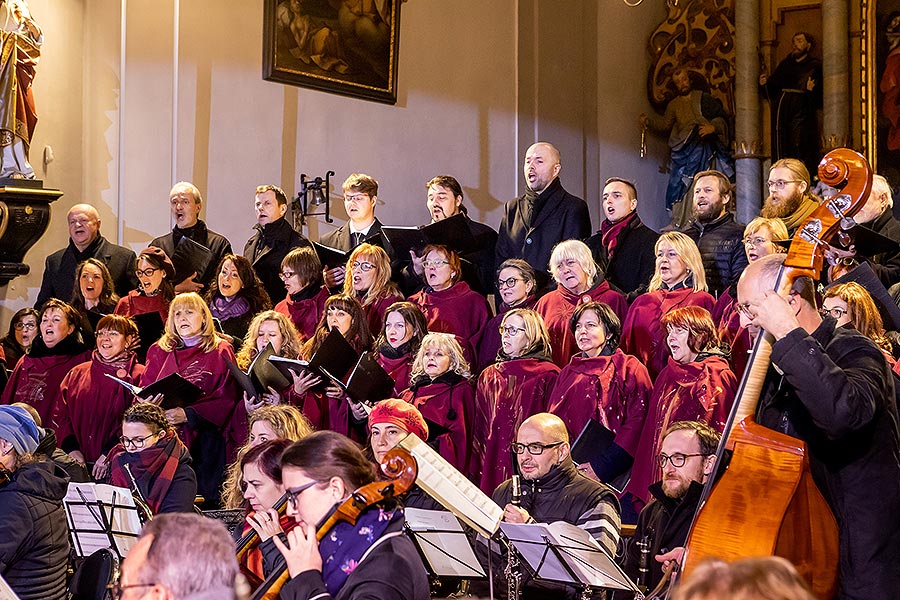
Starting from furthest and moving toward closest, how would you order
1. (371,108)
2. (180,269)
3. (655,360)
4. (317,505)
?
1. (371,108)
2. (180,269)
3. (655,360)
4. (317,505)

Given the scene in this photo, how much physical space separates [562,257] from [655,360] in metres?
0.78

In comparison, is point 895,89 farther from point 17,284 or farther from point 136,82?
point 17,284

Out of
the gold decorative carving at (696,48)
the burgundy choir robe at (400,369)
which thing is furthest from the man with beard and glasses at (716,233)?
the gold decorative carving at (696,48)

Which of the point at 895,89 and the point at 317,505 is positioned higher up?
the point at 895,89

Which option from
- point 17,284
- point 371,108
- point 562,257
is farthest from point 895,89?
point 17,284

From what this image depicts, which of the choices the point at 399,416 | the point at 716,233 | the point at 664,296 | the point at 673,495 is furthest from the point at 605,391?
the point at 716,233

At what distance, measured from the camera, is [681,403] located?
19.3 ft

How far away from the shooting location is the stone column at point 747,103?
1308 cm

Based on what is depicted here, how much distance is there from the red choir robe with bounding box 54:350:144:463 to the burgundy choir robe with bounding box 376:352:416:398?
1.51 m

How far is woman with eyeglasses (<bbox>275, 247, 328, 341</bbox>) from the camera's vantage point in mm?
7734

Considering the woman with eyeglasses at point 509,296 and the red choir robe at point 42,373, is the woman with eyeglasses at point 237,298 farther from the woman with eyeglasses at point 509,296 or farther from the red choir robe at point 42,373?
the woman with eyeglasses at point 509,296

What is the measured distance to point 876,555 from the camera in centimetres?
289

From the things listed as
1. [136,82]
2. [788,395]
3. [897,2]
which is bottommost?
[788,395]

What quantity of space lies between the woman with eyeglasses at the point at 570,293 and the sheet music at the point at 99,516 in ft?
9.21
